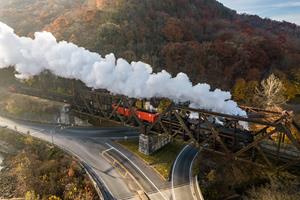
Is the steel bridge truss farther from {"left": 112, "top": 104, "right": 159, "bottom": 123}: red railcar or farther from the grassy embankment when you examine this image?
the grassy embankment

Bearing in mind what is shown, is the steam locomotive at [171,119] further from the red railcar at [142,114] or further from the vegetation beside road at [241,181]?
the vegetation beside road at [241,181]

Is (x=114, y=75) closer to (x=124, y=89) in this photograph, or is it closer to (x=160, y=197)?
(x=124, y=89)

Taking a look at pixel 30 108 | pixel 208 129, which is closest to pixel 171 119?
pixel 208 129

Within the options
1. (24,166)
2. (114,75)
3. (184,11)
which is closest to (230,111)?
(114,75)

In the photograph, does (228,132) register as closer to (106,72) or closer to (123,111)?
(123,111)

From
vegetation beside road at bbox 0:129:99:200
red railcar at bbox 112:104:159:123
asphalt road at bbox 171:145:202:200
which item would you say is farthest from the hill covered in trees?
asphalt road at bbox 171:145:202:200

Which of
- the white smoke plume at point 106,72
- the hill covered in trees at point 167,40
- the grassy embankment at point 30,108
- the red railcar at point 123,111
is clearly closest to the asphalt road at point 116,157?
the grassy embankment at point 30,108
